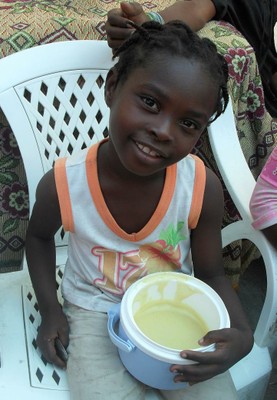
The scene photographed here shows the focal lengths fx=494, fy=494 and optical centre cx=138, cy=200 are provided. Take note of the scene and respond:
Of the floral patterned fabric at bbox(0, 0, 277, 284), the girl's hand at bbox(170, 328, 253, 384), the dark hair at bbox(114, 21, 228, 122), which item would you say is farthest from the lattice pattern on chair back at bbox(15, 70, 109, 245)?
the girl's hand at bbox(170, 328, 253, 384)

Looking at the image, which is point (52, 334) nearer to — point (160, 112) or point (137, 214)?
point (137, 214)

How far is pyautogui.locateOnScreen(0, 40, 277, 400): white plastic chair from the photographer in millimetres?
1089

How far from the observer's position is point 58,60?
1.32m

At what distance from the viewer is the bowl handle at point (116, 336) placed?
911 millimetres

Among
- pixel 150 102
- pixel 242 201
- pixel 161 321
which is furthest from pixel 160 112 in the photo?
pixel 242 201

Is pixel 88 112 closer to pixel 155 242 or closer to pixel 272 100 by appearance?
pixel 155 242

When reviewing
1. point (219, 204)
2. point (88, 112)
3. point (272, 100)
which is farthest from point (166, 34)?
point (272, 100)

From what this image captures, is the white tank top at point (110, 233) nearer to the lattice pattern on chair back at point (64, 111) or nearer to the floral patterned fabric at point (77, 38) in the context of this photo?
the lattice pattern on chair back at point (64, 111)

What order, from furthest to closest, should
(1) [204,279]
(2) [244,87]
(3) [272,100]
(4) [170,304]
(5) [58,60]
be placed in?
(3) [272,100] < (2) [244,87] < (5) [58,60] < (1) [204,279] < (4) [170,304]

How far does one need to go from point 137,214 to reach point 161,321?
237 millimetres

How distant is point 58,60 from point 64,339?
0.72 m

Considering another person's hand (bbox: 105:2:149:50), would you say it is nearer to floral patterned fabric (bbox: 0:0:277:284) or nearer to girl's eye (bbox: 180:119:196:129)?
floral patterned fabric (bbox: 0:0:277:284)

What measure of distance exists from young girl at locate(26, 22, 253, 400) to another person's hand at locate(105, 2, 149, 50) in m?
0.19

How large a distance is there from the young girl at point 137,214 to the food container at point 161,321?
4 cm
